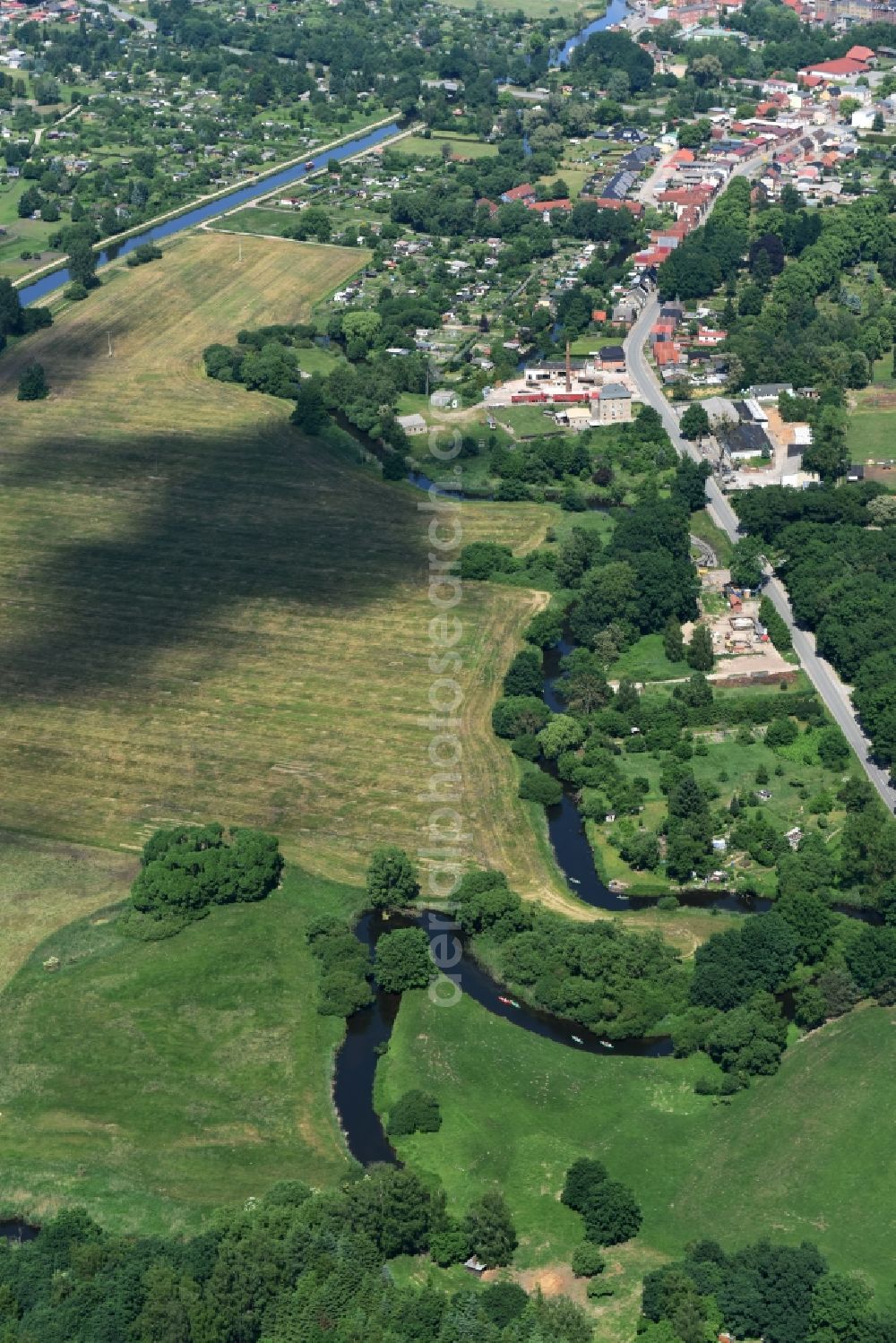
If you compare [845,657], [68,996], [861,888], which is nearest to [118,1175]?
[68,996]

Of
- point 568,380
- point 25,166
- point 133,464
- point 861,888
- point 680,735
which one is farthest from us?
point 25,166

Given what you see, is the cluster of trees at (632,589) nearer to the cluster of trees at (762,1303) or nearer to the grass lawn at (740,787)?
the grass lawn at (740,787)

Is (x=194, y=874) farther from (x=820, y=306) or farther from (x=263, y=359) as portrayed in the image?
(x=820, y=306)

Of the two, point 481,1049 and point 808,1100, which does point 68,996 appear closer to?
point 481,1049

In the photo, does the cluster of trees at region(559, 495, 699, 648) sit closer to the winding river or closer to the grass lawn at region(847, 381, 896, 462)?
the grass lawn at region(847, 381, 896, 462)

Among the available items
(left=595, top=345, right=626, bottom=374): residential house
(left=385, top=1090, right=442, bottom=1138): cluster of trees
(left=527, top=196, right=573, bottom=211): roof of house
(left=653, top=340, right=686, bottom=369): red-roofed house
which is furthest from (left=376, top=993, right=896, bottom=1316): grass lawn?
(left=527, top=196, right=573, bottom=211): roof of house

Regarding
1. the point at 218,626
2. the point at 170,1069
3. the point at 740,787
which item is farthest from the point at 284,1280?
the point at 218,626
